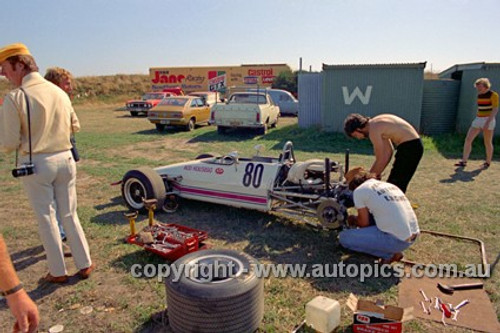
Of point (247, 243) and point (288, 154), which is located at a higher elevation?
point (288, 154)

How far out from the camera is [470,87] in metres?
12.6

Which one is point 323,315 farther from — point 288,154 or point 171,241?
point 288,154

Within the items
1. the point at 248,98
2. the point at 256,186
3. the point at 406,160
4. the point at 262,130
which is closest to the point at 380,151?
the point at 406,160

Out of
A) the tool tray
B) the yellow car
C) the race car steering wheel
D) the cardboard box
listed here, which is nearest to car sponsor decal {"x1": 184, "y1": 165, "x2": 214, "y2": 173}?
the race car steering wheel

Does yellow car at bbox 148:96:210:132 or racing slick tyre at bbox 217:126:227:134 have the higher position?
yellow car at bbox 148:96:210:132

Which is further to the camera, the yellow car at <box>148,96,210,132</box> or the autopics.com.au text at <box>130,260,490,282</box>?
the yellow car at <box>148,96,210,132</box>

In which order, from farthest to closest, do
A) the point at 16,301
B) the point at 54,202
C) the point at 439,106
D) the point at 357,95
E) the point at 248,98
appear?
the point at 248,98 < the point at 439,106 < the point at 357,95 < the point at 54,202 < the point at 16,301

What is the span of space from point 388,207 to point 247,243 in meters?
1.71

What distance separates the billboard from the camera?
31.7 metres

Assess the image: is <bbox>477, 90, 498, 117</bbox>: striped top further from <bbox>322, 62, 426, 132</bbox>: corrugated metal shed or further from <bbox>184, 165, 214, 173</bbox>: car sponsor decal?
<bbox>184, 165, 214, 173</bbox>: car sponsor decal

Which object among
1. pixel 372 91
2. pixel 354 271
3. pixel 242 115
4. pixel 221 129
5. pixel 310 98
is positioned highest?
pixel 372 91

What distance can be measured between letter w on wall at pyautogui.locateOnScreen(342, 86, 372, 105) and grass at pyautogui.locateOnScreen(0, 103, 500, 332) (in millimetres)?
3537

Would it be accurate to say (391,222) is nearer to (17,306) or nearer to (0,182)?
(17,306)

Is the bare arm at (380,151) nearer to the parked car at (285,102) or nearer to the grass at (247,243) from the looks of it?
the grass at (247,243)
